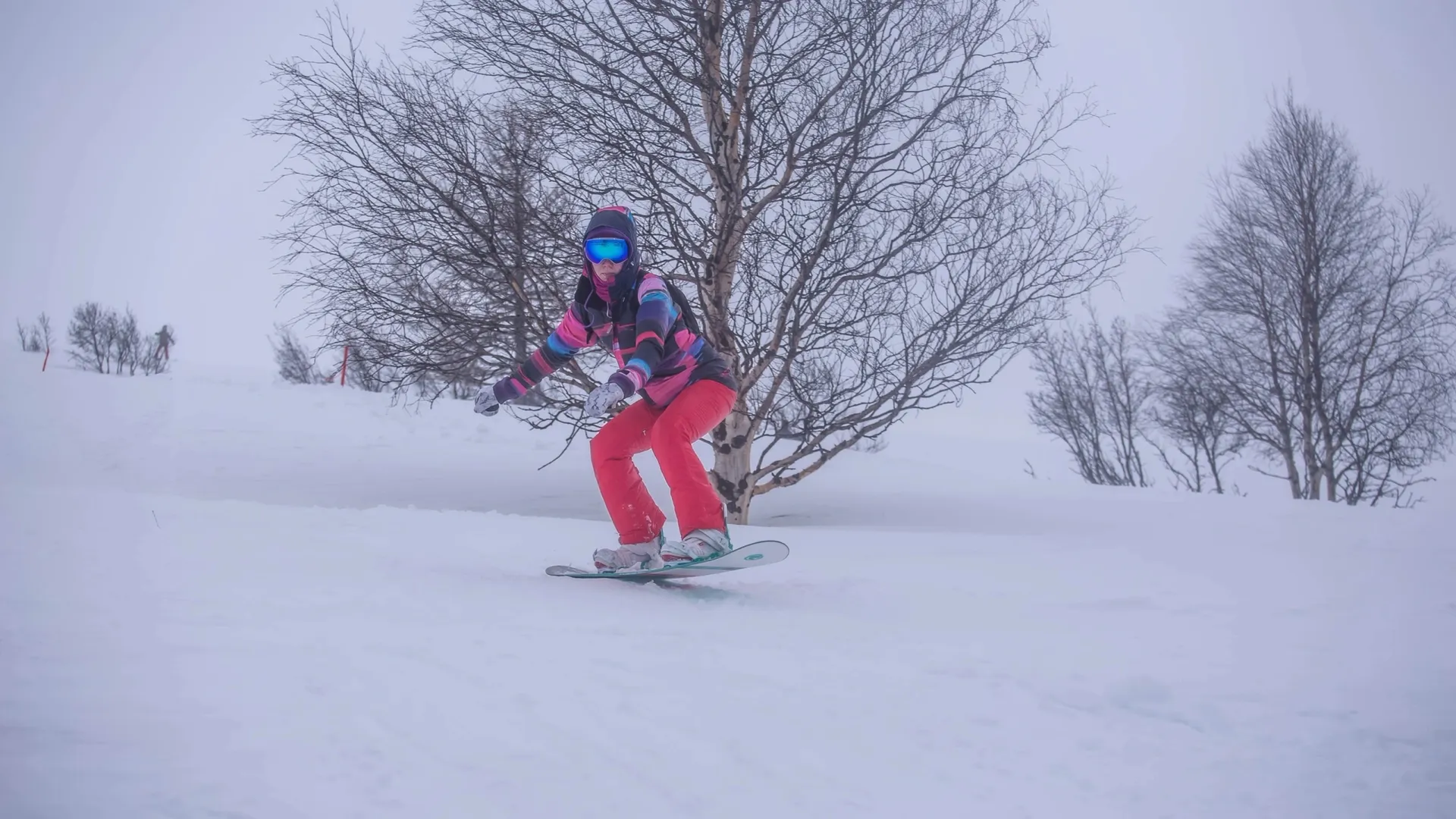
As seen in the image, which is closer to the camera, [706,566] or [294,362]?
[706,566]

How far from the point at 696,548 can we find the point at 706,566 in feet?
0.35

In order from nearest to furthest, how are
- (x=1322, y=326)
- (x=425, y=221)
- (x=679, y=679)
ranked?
1. (x=679, y=679)
2. (x=425, y=221)
3. (x=1322, y=326)

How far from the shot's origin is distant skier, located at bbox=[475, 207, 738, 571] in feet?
12.2

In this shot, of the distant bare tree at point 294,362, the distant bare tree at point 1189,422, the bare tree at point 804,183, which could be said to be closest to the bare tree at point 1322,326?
the distant bare tree at point 1189,422

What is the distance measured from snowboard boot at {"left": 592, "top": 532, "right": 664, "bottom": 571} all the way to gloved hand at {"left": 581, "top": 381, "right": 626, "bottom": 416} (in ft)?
3.14

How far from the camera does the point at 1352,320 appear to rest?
45.4ft

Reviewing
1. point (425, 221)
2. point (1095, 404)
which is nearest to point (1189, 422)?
point (1095, 404)

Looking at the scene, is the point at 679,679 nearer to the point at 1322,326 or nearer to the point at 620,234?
the point at 620,234

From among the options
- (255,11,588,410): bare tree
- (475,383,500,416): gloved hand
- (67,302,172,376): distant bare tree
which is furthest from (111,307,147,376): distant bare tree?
(475,383,500,416): gloved hand

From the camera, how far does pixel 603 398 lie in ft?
10.2

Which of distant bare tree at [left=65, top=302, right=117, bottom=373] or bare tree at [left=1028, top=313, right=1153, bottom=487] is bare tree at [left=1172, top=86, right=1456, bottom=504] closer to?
bare tree at [left=1028, top=313, right=1153, bottom=487]

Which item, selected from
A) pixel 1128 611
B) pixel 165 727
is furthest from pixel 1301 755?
Result: pixel 165 727

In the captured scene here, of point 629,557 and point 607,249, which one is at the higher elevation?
point 607,249

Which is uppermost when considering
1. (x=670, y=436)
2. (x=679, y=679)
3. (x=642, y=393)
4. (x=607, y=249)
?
(x=607, y=249)
